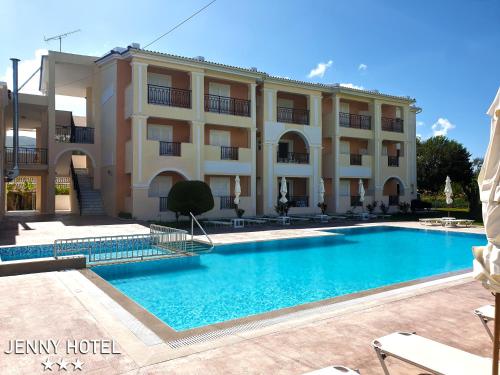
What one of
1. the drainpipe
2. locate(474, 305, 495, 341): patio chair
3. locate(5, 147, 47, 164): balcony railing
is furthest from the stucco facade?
locate(474, 305, 495, 341): patio chair

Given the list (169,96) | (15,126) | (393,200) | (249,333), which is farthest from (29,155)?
(393,200)

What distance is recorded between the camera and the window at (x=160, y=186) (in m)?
23.6

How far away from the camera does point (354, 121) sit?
3156 centimetres

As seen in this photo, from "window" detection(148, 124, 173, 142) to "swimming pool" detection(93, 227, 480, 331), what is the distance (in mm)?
11805

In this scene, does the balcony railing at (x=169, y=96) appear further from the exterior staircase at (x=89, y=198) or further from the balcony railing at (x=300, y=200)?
the balcony railing at (x=300, y=200)

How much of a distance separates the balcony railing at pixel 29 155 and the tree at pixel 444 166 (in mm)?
36816

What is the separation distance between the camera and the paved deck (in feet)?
14.3

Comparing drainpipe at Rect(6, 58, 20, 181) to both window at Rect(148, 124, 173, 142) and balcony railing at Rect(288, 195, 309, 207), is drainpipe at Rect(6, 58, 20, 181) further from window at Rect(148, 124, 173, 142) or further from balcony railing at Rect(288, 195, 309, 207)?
balcony railing at Rect(288, 195, 309, 207)

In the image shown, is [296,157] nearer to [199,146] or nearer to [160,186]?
[199,146]

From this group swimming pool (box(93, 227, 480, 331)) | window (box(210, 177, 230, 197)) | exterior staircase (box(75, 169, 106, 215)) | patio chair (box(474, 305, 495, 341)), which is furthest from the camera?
window (box(210, 177, 230, 197))

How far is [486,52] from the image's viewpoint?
45.1 ft

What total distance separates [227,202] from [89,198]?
8.93 meters

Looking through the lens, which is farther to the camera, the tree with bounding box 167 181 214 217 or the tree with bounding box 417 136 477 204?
the tree with bounding box 417 136 477 204

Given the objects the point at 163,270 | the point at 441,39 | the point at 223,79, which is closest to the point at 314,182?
the point at 223,79
